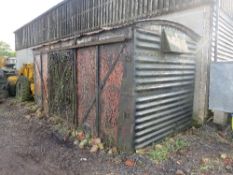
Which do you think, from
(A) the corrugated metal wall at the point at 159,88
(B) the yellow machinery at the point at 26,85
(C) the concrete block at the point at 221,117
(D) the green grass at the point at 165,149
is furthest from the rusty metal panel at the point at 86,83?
(B) the yellow machinery at the point at 26,85

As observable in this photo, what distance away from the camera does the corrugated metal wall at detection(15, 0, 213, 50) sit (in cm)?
634

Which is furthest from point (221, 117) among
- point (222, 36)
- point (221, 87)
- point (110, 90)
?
point (110, 90)

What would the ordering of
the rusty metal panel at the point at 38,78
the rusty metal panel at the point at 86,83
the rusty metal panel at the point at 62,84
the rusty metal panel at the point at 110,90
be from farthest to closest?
1. the rusty metal panel at the point at 38,78
2. the rusty metal panel at the point at 62,84
3. the rusty metal panel at the point at 86,83
4. the rusty metal panel at the point at 110,90

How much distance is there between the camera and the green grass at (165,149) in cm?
379

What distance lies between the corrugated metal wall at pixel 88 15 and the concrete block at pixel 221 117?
2.84m

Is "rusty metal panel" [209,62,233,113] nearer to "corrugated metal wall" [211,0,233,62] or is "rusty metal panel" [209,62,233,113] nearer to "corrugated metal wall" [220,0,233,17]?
"corrugated metal wall" [211,0,233,62]

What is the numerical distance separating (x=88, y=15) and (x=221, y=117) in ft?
23.9

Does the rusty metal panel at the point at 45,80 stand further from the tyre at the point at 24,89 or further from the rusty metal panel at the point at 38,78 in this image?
the tyre at the point at 24,89

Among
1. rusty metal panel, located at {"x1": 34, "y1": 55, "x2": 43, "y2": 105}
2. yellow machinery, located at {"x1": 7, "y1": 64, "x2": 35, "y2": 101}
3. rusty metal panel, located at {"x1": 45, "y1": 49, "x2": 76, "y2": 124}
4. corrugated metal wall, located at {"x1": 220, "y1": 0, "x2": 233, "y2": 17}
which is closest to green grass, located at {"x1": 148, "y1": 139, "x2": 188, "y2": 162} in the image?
rusty metal panel, located at {"x1": 45, "y1": 49, "x2": 76, "y2": 124}

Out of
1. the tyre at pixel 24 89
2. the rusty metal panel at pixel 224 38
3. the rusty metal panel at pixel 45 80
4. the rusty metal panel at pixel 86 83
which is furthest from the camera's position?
the tyre at pixel 24 89

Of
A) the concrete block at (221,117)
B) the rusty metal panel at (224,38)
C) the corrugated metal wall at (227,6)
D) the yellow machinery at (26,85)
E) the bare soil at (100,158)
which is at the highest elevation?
the corrugated metal wall at (227,6)

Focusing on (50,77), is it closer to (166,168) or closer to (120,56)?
(120,56)

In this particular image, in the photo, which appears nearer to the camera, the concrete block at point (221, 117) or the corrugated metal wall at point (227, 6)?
the concrete block at point (221, 117)

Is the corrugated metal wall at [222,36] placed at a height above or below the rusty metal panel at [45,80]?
above
